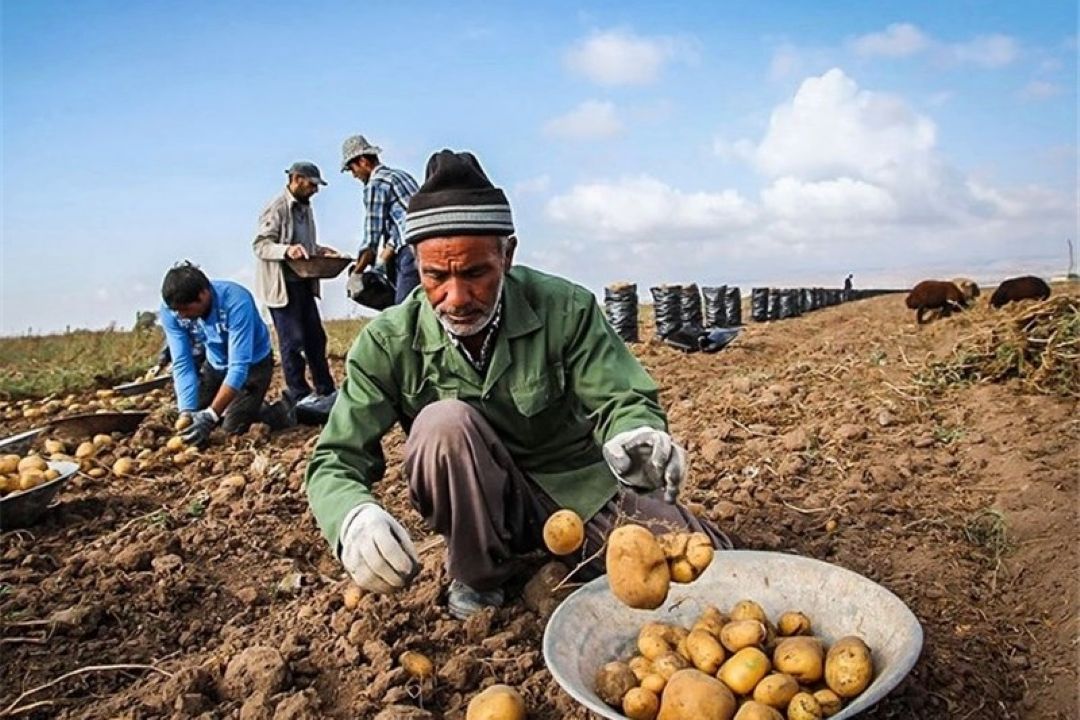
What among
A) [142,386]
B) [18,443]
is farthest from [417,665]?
[142,386]

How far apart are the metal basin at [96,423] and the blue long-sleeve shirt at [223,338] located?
0.34m

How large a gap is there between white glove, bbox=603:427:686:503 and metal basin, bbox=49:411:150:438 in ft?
14.5

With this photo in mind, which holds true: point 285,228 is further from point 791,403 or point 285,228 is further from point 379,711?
point 379,711

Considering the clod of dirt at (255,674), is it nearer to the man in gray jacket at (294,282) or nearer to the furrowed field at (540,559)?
the furrowed field at (540,559)

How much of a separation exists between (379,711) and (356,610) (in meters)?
0.43

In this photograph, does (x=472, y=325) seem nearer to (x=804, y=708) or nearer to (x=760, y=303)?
(x=804, y=708)

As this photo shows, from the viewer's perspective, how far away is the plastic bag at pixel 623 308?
930 cm

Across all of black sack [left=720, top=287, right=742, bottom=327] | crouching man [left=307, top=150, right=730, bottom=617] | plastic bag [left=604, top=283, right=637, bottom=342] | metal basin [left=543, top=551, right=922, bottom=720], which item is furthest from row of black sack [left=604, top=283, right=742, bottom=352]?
metal basin [left=543, top=551, right=922, bottom=720]

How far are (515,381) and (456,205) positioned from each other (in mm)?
486

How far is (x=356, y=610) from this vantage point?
7.64ft

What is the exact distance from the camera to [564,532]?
6.39 ft

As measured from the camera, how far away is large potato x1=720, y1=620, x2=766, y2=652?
1712 mm

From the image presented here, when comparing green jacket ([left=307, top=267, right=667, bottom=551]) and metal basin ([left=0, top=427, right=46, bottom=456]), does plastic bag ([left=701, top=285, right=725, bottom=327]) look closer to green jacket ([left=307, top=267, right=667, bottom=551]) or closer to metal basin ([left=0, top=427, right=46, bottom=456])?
metal basin ([left=0, top=427, right=46, bottom=456])

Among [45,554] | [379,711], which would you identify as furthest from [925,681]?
[45,554]
